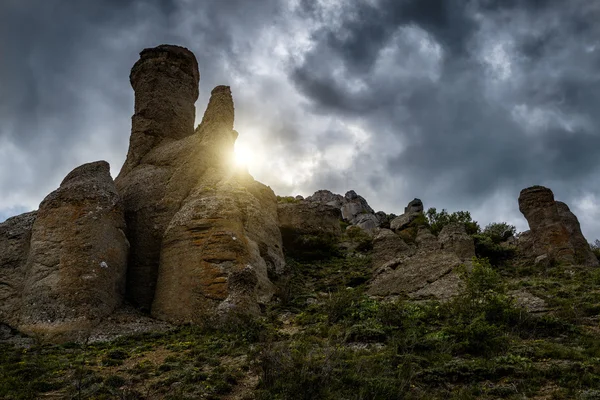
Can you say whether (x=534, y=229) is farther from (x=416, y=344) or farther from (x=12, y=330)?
(x=12, y=330)

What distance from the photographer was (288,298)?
19.5m

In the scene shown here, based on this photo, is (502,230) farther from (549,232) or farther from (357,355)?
(357,355)

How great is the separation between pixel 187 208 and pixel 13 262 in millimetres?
7361

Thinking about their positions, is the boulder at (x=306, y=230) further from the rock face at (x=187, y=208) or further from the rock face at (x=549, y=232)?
the rock face at (x=549, y=232)

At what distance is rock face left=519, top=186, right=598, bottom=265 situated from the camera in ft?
85.8

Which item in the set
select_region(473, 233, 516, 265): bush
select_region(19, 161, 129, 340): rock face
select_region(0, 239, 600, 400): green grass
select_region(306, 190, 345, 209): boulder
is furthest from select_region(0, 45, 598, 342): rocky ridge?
select_region(306, 190, 345, 209): boulder

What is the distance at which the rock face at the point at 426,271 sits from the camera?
18.2 metres

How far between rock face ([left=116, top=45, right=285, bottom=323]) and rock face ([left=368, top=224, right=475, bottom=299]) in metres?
4.80

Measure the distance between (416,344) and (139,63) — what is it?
77.9 feet

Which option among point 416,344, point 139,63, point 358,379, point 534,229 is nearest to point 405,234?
point 534,229

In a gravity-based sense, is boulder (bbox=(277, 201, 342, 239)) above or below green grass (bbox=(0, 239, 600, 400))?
above

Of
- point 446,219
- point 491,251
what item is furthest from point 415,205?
point 491,251

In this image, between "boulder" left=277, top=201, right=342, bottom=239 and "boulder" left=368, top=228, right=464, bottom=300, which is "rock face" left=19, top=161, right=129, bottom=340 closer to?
"boulder" left=368, top=228, right=464, bottom=300

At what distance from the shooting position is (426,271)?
1978 cm
